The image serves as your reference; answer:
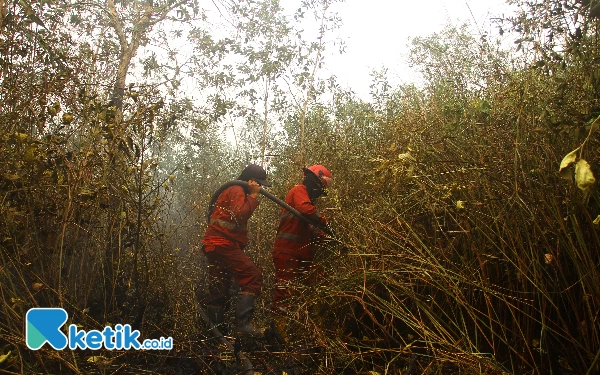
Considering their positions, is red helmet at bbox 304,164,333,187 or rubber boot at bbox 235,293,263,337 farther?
red helmet at bbox 304,164,333,187

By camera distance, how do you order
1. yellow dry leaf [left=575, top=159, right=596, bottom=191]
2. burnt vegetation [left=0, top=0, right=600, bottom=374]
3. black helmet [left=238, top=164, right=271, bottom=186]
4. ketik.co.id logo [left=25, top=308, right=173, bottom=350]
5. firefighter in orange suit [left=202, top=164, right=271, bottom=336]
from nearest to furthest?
yellow dry leaf [left=575, top=159, right=596, bottom=191] → burnt vegetation [left=0, top=0, right=600, bottom=374] → ketik.co.id logo [left=25, top=308, right=173, bottom=350] → firefighter in orange suit [left=202, top=164, right=271, bottom=336] → black helmet [left=238, top=164, right=271, bottom=186]

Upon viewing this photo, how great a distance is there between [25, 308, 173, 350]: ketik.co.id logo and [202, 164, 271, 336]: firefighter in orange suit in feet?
3.60

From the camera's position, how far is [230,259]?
393 cm

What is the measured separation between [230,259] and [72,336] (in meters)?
1.67

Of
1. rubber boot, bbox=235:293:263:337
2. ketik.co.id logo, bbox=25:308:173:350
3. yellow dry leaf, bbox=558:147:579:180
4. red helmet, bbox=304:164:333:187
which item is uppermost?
red helmet, bbox=304:164:333:187

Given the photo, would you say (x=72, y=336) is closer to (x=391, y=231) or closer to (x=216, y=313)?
(x=216, y=313)

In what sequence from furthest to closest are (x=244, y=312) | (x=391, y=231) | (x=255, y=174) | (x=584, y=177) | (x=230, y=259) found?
1. (x=255, y=174)
2. (x=230, y=259)
3. (x=244, y=312)
4. (x=391, y=231)
5. (x=584, y=177)

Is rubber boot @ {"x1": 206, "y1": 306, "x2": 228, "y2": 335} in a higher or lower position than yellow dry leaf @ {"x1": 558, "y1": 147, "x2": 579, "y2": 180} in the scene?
lower

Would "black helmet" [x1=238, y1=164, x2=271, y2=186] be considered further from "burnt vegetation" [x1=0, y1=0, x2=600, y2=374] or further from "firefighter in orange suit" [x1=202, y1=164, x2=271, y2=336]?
"burnt vegetation" [x1=0, y1=0, x2=600, y2=374]

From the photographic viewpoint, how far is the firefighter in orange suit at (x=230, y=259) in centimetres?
384

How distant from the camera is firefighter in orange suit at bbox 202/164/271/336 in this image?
3.84 metres

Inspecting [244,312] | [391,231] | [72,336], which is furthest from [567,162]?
[244,312]

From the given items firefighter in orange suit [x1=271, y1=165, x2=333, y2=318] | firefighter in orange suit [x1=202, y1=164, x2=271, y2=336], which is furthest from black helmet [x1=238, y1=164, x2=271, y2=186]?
firefighter in orange suit [x1=271, y1=165, x2=333, y2=318]

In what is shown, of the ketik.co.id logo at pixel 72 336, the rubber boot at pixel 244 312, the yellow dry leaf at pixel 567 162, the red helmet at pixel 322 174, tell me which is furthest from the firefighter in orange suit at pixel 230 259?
the yellow dry leaf at pixel 567 162
